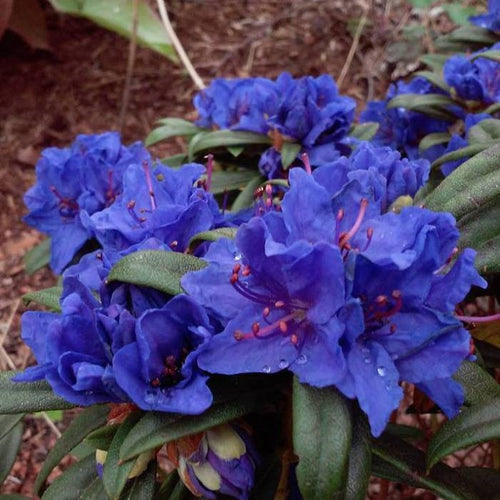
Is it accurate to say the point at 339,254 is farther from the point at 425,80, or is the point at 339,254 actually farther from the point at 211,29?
the point at 211,29

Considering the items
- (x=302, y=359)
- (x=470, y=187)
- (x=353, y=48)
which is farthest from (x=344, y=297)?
(x=353, y=48)

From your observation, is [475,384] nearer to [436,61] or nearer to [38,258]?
[38,258]

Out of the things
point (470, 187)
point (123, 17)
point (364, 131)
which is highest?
point (470, 187)

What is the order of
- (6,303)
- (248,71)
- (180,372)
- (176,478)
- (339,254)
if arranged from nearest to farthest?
1. (339,254)
2. (180,372)
3. (176,478)
4. (6,303)
5. (248,71)

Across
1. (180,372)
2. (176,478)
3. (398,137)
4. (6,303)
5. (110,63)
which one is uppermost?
(180,372)

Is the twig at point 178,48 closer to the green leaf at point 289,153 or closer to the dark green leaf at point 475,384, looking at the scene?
the green leaf at point 289,153

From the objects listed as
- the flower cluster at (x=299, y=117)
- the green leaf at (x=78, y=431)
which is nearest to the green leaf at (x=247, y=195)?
the flower cluster at (x=299, y=117)

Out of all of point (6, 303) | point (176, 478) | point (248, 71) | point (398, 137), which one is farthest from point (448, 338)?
point (248, 71)
